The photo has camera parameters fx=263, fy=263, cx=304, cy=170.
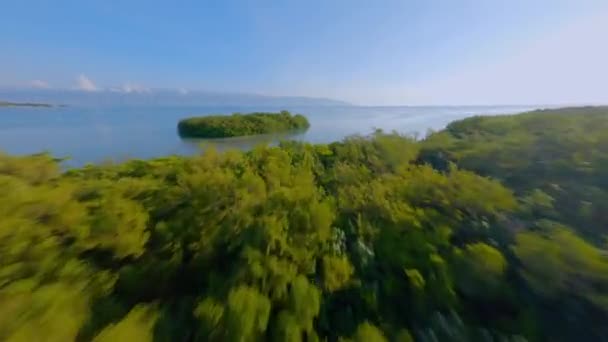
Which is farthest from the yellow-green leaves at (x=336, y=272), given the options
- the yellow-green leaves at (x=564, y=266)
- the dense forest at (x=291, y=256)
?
the yellow-green leaves at (x=564, y=266)

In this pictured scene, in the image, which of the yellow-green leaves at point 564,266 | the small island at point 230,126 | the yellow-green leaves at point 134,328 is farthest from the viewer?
the small island at point 230,126

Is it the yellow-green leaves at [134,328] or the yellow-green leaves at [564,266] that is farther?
the yellow-green leaves at [564,266]

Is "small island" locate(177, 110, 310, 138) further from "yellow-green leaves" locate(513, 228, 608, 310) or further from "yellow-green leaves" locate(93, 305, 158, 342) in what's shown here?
"yellow-green leaves" locate(513, 228, 608, 310)

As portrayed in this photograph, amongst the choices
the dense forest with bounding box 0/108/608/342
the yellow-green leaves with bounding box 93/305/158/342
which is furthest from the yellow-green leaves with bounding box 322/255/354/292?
the yellow-green leaves with bounding box 93/305/158/342

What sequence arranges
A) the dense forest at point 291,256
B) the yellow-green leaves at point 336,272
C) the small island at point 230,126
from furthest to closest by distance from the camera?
1. the small island at point 230,126
2. the yellow-green leaves at point 336,272
3. the dense forest at point 291,256

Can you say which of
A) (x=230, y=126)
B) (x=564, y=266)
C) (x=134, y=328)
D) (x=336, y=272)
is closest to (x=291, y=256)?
(x=336, y=272)

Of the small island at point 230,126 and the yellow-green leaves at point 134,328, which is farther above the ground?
the yellow-green leaves at point 134,328

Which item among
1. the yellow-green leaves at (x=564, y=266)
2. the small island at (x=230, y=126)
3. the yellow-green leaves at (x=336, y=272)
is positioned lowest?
the small island at (x=230, y=126)

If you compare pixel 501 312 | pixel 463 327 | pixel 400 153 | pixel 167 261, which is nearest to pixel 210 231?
pixel 167 261

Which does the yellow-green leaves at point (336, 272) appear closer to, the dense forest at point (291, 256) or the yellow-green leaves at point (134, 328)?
the dense forest at point (291, 256)
